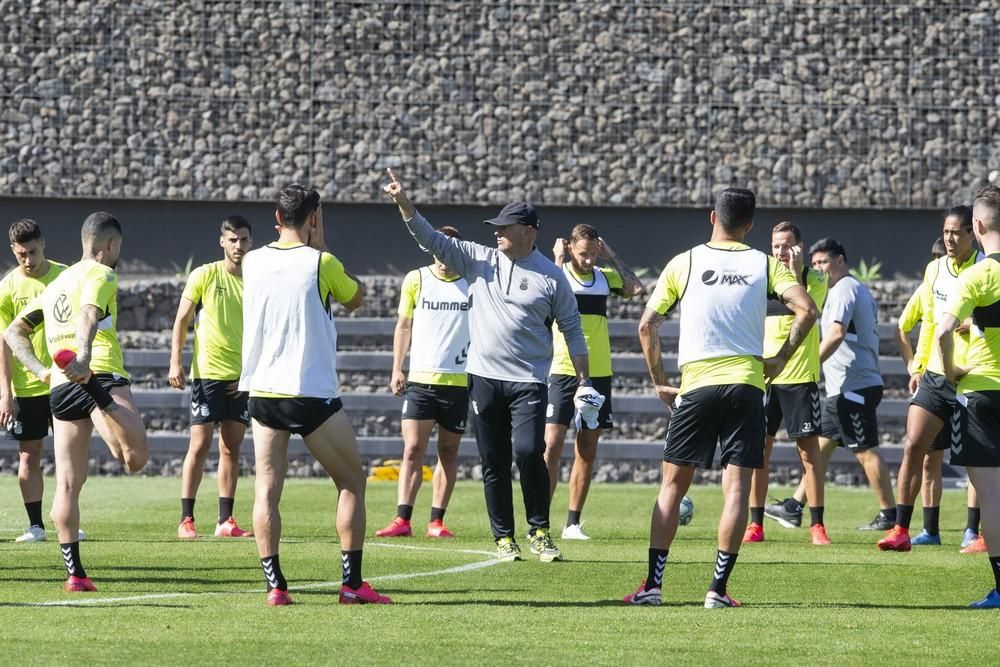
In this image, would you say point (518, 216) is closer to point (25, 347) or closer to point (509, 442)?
point (509, 442)

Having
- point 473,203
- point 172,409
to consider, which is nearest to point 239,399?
point 172,409

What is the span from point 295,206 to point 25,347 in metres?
1.79

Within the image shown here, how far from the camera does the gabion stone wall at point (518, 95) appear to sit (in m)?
21.9

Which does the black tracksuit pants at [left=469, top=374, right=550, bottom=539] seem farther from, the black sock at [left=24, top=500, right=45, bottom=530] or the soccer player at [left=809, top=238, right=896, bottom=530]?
the black sock at [left=24, top=500, right=45, bottom=530]

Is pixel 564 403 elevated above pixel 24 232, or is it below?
below

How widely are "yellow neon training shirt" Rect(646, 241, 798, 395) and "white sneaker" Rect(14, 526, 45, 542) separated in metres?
5.38

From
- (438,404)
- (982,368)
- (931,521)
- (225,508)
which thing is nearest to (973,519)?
(931,521)

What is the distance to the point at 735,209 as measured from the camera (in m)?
8.18

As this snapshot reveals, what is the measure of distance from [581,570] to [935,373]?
2.81m

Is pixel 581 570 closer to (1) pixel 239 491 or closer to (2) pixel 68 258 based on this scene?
(1) pixel 239 491

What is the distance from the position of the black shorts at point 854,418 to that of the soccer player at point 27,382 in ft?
19.7

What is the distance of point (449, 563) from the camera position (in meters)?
10.2

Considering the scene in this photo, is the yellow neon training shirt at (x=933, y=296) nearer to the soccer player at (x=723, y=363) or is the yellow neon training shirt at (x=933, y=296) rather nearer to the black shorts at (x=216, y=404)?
the soccer player at (x=723, y=363)

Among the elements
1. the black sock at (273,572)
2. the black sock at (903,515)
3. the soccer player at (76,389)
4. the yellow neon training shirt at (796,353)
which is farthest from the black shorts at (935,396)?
the soccer player at (76,389)
